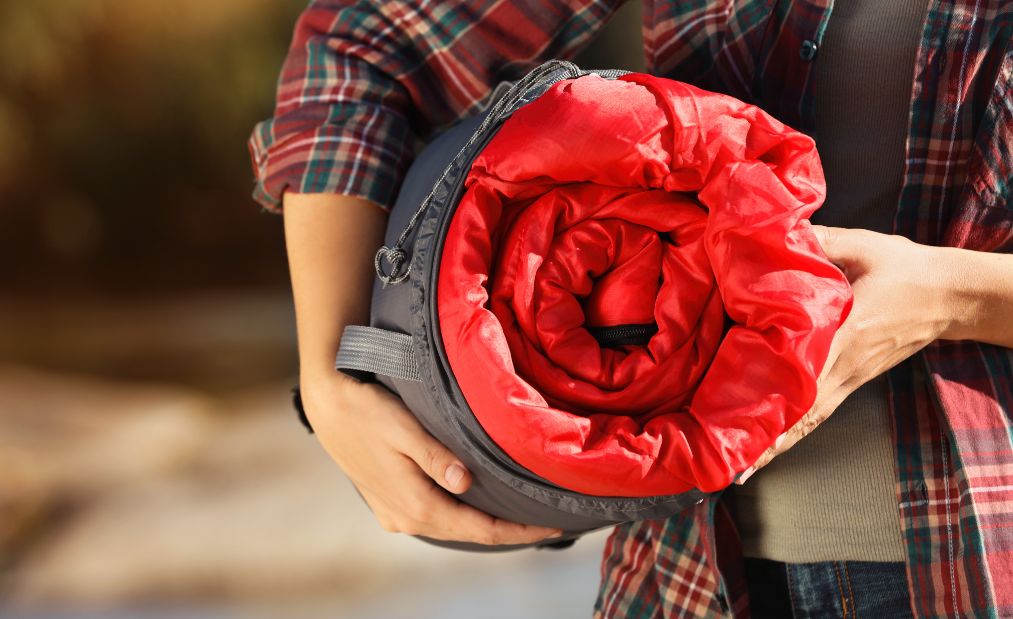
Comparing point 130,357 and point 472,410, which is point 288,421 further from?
point 472,410

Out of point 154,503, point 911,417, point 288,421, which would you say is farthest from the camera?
point 288,421

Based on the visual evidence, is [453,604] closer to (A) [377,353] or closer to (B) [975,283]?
Answer: (A) [377,353]

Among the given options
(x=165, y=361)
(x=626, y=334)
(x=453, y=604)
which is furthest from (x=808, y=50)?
(x=165, y=361)

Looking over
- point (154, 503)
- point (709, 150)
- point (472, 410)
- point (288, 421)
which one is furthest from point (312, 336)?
point (288, 421)

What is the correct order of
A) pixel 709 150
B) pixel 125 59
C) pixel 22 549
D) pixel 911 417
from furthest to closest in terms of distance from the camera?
pixel 125 59 < pixel 22 549 < pixel 911 417 < pixel 709 150

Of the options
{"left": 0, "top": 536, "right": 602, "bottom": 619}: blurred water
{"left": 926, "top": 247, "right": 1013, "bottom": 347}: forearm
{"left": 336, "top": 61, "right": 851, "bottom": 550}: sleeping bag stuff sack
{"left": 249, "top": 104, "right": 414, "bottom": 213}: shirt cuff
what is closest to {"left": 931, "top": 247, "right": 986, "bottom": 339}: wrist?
{"left": 926, "top": 247, "right": 1013, "bottom": 347}: forearm

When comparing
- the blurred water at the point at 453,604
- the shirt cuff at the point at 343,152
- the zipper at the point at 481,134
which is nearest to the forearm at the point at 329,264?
the shirt cuff at the point at 343,152

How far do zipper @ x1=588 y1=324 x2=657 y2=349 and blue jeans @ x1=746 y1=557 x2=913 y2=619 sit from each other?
0.27 m

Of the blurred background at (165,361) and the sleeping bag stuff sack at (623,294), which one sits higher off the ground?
the sleeping bag stuff sack at (623,294)

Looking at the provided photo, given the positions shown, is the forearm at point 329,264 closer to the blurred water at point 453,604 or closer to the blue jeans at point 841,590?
the blue jeans at point 841,590

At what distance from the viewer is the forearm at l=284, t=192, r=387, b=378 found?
73 cm

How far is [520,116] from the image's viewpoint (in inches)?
21.6

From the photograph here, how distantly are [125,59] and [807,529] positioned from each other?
3273 millimetres

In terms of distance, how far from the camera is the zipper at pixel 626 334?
55cm
